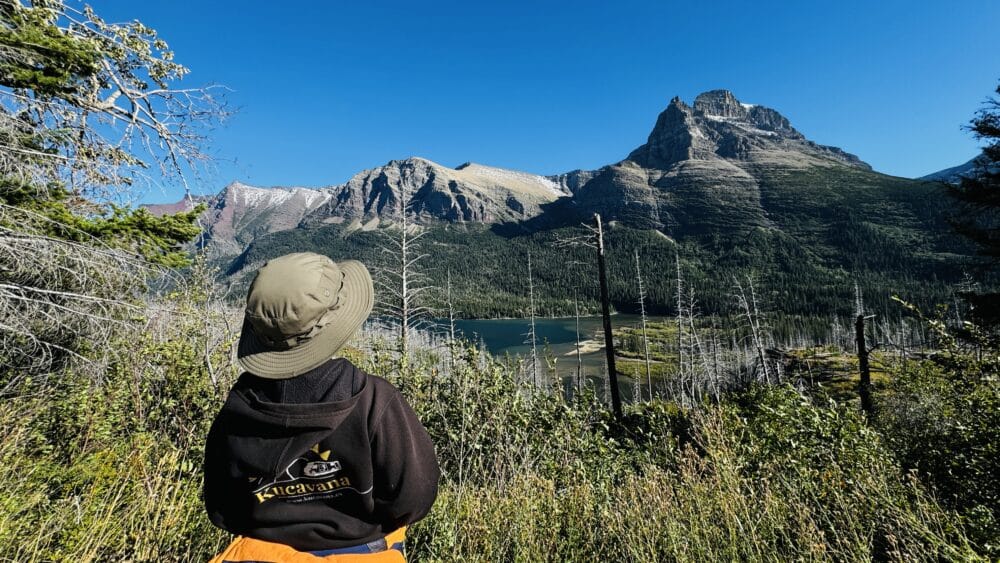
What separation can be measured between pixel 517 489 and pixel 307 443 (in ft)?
9.99

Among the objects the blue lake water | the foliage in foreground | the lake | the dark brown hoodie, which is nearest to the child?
the dark brown hoodie

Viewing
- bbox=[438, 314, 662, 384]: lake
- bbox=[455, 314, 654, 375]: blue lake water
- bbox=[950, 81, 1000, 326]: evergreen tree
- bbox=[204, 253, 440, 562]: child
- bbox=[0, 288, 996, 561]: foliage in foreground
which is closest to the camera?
bbox=[204, 253, 440, 562]: child

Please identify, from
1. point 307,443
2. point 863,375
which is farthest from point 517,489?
point 863,375

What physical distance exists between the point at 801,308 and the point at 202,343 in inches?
6184

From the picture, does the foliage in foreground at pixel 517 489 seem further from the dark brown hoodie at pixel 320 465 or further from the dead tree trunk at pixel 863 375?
the dead tree trunk at pixel 863 375

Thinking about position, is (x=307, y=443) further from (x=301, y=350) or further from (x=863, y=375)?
(x=863, y=375)

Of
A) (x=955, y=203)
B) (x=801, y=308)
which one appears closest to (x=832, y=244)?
(x=801, y=308)

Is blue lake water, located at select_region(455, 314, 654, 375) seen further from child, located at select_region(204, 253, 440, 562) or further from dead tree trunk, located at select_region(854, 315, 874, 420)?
child, located at select_region(204, 253, 440, 562)

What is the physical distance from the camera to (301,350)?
1.51 meters

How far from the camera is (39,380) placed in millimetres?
5840

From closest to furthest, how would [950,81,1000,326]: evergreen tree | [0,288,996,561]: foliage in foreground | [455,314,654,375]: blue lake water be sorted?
1. [0,288,996,561]: foliage in foreground
2. [950,81,1000,326]: evergreen tree
3. [455,314,654,375]: blue lake water

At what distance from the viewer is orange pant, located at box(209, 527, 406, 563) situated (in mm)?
1459

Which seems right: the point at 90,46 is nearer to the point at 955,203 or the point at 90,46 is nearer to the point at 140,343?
the point at 140,343

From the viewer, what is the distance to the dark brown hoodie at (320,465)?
4.88ft
